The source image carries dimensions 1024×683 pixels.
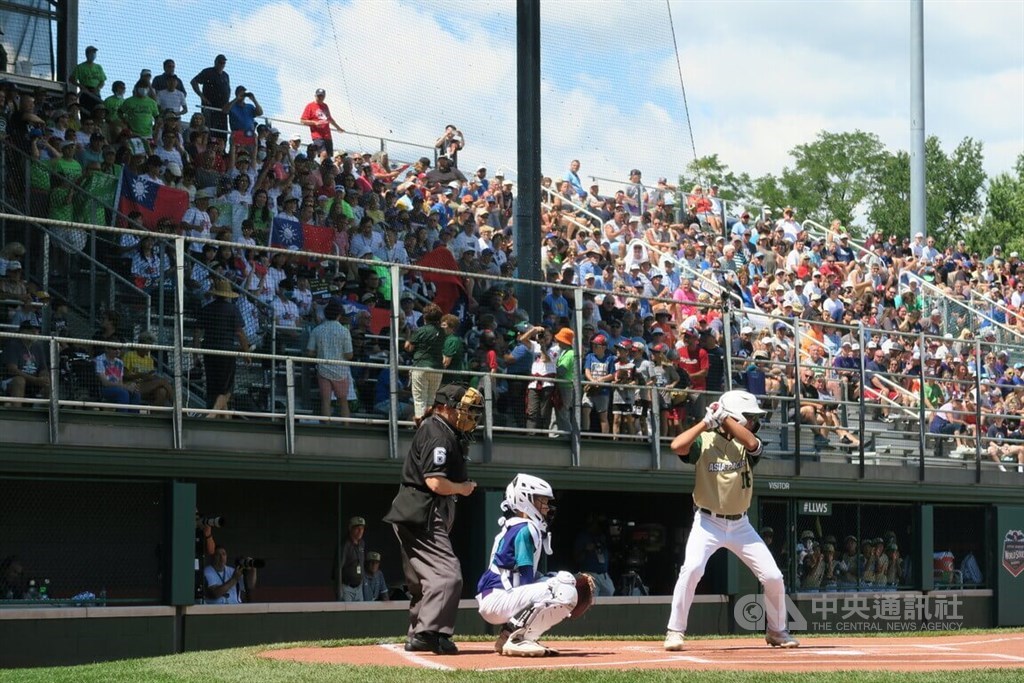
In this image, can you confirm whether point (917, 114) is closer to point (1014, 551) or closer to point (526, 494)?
point (1014, 551)

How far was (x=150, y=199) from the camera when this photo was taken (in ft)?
55.2

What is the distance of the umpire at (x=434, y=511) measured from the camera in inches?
420

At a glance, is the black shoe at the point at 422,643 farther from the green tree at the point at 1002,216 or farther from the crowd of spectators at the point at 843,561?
the green tree at the point at 1002,216

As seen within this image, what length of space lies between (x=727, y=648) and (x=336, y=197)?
29.1ft

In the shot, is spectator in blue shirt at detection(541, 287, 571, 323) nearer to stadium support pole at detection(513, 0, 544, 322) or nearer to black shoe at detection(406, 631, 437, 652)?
stadium support pole at detection(513, 0, 544, 322)

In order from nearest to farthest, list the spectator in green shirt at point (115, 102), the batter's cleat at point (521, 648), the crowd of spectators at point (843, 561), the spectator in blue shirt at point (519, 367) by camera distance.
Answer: the batter's cleat at point (521, 648) → the spectator in blue shirt at point (519, 367) → the spectator in green shirt at point (115, 102) → the crowd of spectators at point (843, 561)

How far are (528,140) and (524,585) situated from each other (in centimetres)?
891

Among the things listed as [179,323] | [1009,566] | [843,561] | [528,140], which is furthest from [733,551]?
[1009,566]

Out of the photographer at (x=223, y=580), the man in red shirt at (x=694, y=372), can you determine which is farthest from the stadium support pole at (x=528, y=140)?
the photographer at (x=223, y=580)

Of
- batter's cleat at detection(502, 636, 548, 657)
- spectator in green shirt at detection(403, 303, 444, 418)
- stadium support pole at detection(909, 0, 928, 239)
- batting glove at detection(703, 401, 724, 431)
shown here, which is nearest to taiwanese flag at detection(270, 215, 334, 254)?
spectator in green shirt at detection(403, 303, 444, 418)

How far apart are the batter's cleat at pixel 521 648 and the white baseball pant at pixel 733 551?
1.34 m

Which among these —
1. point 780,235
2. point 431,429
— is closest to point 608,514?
point 431,429

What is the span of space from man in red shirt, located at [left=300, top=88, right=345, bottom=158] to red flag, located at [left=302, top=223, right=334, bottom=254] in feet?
15.3

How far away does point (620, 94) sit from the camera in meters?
23.5
